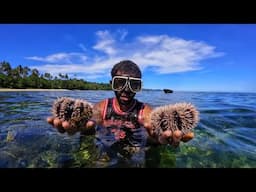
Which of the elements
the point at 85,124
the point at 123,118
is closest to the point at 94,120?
the point at 85,124

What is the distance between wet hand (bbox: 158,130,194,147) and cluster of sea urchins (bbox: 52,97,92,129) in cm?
58

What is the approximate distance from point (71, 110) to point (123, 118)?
0.48 m

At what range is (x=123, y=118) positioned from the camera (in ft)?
9.20

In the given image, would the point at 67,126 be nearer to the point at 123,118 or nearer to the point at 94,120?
the point at 94,120

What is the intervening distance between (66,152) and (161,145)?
0.74m

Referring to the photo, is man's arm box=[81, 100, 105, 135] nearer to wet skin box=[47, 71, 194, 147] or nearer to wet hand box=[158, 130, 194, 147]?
wet skin box=[47, 71, 194, 147]

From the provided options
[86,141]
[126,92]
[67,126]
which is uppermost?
[126,92]

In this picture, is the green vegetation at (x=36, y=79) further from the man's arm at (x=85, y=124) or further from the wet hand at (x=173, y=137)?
the wet hand at (x=173, y=137)

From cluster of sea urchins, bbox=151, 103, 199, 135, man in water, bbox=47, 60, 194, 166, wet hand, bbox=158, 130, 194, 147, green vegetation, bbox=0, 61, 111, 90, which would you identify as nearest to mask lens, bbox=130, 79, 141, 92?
man in water, bbox=47, 60, 194, 166

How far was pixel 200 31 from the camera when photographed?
9.34 feet

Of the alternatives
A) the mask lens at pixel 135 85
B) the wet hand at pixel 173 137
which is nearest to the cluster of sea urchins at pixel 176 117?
the wet hand at pixel 173 137

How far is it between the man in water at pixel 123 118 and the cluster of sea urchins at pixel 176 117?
0.25 meters

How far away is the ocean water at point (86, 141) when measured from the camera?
276 centimetres

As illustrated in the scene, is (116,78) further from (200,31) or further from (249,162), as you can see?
(249,162)
